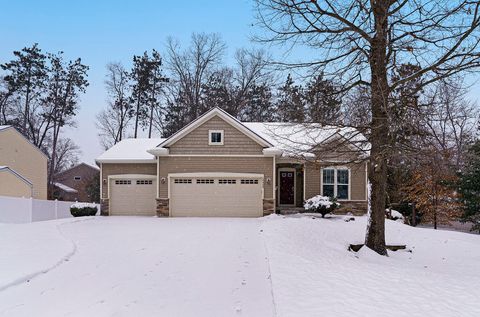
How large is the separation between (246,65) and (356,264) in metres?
28.0

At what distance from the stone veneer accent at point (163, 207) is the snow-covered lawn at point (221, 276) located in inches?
220

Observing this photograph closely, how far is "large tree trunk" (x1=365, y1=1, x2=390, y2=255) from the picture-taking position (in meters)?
9.82

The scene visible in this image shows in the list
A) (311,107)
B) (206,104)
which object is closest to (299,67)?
(311,107)

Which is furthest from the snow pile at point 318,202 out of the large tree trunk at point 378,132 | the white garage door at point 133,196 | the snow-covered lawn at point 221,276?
the white garage door at point 133,196

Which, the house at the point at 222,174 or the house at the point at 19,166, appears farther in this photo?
the house at the point at 19,166

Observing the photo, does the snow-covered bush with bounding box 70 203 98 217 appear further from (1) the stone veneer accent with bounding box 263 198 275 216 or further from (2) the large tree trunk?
(2) the large tree trunk

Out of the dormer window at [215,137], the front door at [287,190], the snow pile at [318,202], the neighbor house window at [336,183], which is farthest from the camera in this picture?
the front door at [287,190]

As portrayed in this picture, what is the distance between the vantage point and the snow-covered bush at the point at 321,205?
57.5ft

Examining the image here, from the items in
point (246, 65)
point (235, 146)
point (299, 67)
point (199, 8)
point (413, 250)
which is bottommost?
point (413, 250)

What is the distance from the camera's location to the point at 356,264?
30.2ft

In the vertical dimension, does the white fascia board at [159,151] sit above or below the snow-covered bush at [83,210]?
above

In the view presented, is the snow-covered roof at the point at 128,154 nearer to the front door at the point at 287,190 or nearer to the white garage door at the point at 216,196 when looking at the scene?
the white garage door at the point at 216,196

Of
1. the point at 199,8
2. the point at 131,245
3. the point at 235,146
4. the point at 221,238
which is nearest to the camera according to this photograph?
the point at 131,245

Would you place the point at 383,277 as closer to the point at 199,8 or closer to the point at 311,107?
the point at 311,107
